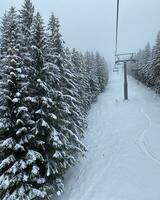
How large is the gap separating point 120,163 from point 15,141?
25.8 ft

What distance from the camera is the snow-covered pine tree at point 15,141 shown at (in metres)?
10.5

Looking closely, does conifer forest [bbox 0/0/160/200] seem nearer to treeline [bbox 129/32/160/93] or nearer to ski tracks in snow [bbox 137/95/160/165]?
ski tracks in snow [bbox 137/95/160/165]

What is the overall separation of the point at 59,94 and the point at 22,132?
3.30 metres

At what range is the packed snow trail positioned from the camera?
12.5 meters

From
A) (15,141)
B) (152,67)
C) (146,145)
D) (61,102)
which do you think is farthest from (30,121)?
(152,67)

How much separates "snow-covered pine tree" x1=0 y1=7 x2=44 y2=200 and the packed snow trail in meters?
3.41

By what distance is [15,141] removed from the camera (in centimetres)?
1109

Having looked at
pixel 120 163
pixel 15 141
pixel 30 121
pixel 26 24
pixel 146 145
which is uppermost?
pixel 26 24

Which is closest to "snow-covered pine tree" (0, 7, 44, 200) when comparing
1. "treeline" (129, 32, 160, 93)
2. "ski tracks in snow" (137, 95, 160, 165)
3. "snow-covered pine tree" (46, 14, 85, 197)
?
"snow-covered pine tree" (46, 14, 85, 197)

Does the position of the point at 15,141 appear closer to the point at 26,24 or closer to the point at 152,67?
the point at 26,24

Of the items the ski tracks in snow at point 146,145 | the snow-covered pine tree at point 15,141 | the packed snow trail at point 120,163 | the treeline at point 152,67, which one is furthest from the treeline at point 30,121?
the treeline at point 152,67

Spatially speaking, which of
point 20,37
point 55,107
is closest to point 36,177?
Answer: point 55,107

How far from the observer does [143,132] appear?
21375 mm

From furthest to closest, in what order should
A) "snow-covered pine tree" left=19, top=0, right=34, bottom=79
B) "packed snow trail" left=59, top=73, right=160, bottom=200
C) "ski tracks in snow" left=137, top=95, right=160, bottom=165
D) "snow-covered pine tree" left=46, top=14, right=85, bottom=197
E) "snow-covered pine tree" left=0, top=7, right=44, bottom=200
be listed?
1. "ski tracks in snow" left=137, top=95, right=160, bottom=165
2. "snow-covered pine tree" left=19, top=0, right=34, bottom=79
3. "snow-covered pine tree" left=46, top=14, right=85, bottom=197
4. "packed snow trail" left=59, top=73, right=160, bottom=200
5. "snow-covered pine tree" left=0, top=7, right=44, bottom=200
